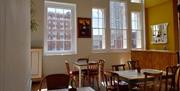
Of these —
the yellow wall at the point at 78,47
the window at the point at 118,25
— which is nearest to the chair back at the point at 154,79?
the yellow wall at the point at 78,47

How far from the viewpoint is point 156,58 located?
5828 millimetres

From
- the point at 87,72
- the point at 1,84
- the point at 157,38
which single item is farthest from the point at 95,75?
the point at 1,84

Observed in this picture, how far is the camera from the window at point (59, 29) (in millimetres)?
6130

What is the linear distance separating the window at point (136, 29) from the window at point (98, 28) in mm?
1463

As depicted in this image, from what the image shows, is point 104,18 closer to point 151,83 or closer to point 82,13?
point 82,13

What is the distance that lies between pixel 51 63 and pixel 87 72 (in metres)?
1.82

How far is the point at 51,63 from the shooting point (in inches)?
239

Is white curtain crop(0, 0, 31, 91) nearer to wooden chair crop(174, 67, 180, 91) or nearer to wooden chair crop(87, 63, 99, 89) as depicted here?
wooden chair crop(174, 67, 180, 91)

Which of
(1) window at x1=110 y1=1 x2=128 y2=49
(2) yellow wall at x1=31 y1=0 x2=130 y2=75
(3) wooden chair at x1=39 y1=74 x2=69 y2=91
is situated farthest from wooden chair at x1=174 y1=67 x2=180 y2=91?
(1) window at x1=110 y1=1 x2=128 y2=49

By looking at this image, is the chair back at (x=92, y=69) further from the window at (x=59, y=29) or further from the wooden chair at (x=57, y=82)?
the wooden chair at (x=57, y=82)

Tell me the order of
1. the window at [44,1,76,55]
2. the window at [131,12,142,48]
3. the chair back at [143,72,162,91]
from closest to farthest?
1. the chair back at [143,72,162,91]
2. the window at [44,1,76,55]
3. the window at [131,12,142,48]

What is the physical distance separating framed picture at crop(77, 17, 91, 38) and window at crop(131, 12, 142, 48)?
213cm

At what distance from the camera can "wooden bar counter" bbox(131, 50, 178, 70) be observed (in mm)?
5219

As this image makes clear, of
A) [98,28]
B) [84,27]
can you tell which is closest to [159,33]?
[98,28]
